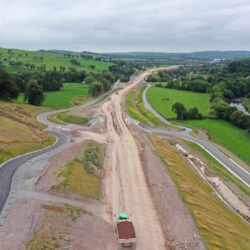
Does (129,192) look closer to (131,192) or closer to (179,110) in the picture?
(131,192)

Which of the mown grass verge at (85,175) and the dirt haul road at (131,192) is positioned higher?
the mown grass verge at (85,175)

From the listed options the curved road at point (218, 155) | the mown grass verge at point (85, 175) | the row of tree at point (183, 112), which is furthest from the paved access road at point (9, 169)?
the row of tree at point (183, 112)

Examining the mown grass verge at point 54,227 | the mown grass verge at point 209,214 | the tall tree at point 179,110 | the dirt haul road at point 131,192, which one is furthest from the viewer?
the tall tree at point 179,110

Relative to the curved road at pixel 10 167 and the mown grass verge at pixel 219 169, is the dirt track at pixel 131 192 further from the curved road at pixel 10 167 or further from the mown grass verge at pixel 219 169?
the mown grass verge at pixel 219 169

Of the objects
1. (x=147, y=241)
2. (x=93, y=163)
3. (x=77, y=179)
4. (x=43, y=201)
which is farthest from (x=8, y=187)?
(x=147, y=241)

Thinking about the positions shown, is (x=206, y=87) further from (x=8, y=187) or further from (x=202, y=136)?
(x=8, y=187)

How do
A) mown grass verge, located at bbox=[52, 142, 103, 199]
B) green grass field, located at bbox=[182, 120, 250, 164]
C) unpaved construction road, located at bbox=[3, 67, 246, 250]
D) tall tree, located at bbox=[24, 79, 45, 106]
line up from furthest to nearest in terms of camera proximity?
1. tall tree, located at bbox=[24, 79, 45, 106]
2. green grass field, located at bbox=[182, 120, 250, 164]
3. mown grass verge, located at bbox=[52, 142, 103, 199]
4. unpaved construction road, located at bbox=[3, 67, 246, 250]

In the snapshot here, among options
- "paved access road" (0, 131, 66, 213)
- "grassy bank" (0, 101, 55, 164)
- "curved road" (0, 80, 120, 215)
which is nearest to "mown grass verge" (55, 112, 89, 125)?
"curved road" (0, 80, 120, 215)

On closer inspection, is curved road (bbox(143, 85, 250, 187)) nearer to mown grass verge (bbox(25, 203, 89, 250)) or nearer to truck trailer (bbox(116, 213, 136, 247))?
truck trailer (bbox(116, 213, 136, 247))
